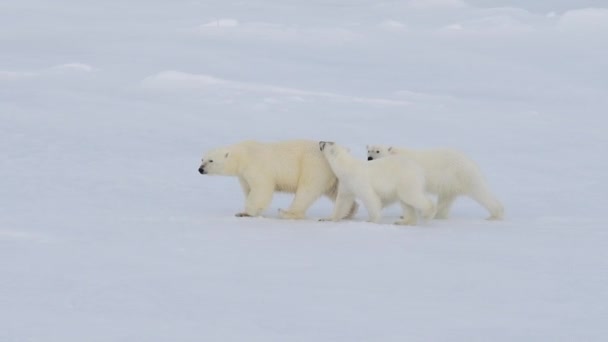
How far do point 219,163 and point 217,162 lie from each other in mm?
13

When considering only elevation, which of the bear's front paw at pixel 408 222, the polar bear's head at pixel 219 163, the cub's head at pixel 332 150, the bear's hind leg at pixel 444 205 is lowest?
the bear's front paw at pixel 408 222

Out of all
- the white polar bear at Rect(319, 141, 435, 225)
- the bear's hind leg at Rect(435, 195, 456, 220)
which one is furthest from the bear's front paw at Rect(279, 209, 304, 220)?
the bear's hind leg at Rect(435, 195, 456, 220)

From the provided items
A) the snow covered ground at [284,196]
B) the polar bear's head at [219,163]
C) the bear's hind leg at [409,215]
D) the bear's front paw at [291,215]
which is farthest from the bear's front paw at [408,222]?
the polar bear's head at [219,163]

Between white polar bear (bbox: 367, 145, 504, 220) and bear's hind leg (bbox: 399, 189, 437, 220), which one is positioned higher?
white polar bear (bbox: 367, 145, 504, 220)

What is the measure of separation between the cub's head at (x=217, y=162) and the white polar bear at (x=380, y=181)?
1.88ft

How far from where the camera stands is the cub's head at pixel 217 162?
243 inches

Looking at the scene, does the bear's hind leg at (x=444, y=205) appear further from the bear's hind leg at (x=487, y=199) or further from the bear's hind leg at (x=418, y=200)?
the bear's hind leg at (x=418, y=200)

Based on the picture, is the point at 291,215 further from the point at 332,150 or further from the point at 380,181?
the point at 380,181

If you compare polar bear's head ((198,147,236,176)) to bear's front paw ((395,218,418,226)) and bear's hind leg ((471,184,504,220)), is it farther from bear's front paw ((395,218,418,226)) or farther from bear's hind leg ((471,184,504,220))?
bear's hind leg ((471,184,504,220))

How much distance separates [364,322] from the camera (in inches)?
154

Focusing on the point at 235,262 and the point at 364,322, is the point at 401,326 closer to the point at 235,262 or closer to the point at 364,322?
the point at 364,322

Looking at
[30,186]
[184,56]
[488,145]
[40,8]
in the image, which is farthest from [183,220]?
[40,8]

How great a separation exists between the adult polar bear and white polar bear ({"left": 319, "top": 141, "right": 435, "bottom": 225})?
207 mm

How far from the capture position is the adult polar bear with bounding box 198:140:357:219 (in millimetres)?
6176
